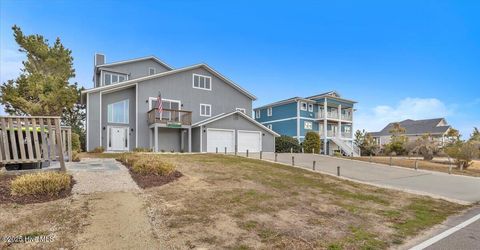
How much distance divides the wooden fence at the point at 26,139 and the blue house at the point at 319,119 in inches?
1382

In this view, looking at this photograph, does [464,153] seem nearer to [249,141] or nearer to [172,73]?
[249,141]

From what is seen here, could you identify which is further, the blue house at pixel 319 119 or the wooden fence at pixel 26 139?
the blue house at pixel 319 119

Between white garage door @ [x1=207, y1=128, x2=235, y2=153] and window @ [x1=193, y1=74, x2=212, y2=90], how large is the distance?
510 centimetres

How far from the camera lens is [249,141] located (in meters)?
29.5

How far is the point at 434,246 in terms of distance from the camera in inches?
217

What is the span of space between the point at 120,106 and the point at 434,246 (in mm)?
25095

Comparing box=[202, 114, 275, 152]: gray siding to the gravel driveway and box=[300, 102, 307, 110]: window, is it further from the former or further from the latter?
the gravel driveway

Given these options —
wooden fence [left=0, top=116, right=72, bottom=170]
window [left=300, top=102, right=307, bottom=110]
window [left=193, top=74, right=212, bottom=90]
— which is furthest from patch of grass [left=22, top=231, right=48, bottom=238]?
window [left=300, top=102, right=307, bottom=110]

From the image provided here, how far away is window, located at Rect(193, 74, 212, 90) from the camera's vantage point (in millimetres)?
28936

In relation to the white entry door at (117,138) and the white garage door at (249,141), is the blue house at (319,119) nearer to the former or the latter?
the white garage door at (249,141)

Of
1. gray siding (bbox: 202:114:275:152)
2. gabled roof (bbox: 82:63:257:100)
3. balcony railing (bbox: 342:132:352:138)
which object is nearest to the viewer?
gabled roof (bbox: 82:63:257:100)

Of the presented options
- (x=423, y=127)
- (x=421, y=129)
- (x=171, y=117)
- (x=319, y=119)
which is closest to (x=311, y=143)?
(x=319, y=119)

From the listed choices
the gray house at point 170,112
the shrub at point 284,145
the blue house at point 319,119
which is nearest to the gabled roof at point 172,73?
the gray house at point 170,112

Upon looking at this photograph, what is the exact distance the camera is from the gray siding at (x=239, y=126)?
2702cm
